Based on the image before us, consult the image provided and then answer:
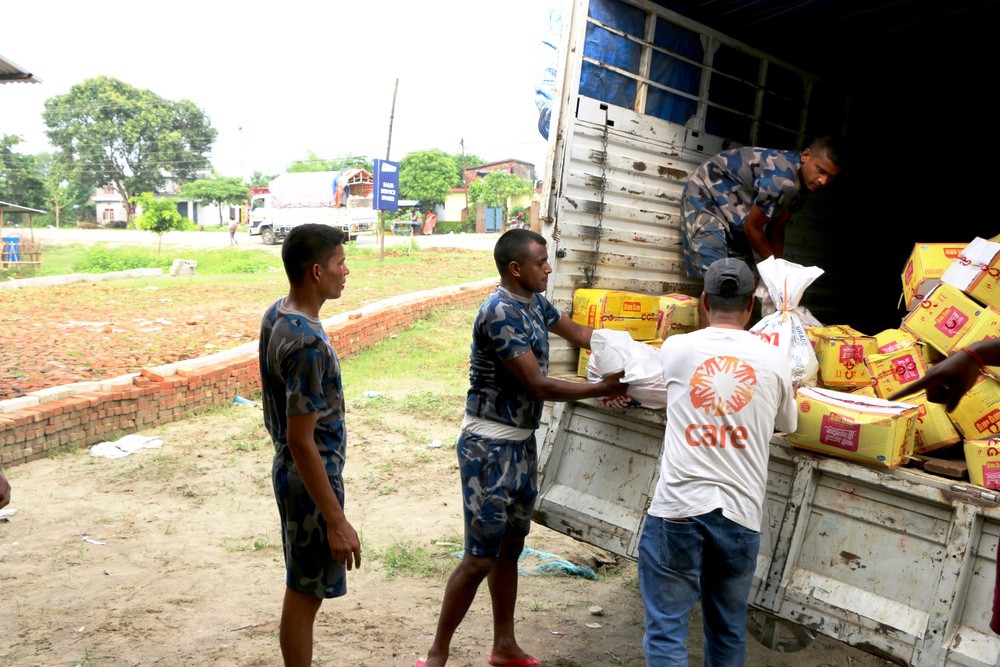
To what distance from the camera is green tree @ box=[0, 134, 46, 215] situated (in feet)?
144

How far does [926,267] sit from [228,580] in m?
3.30

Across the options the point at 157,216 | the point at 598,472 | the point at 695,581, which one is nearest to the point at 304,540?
the point at 695,581

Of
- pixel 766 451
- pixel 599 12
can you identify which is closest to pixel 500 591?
pixel 766 451

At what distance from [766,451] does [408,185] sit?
44918mm

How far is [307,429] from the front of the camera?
224 centimetres

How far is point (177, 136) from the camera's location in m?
53.1

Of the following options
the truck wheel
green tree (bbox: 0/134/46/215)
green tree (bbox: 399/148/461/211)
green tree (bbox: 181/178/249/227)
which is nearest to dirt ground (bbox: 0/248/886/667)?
the truck wheel

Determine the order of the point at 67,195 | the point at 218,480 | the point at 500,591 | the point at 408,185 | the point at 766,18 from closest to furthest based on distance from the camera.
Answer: the point at 500,591, the point at 766,18, the point at 218,480, the point at 408,185, the point at 67,195

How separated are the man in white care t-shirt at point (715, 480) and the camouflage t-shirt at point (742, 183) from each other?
65.0 inches

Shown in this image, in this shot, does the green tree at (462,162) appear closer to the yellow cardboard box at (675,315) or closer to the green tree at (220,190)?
the green tree at (220,190)

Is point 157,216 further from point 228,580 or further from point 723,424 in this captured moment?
point 723,424

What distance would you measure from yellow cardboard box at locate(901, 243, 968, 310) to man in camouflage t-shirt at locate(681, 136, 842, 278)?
605 millimetres

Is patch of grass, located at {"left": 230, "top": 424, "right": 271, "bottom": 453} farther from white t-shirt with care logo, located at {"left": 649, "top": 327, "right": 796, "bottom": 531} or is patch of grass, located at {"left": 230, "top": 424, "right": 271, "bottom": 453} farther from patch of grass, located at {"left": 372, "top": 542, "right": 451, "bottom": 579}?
white t-shirt with care logo, located at {"left": 649, "top": 327, "right": 796, "bottom": 531}

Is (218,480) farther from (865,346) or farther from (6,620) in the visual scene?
(865,346)
